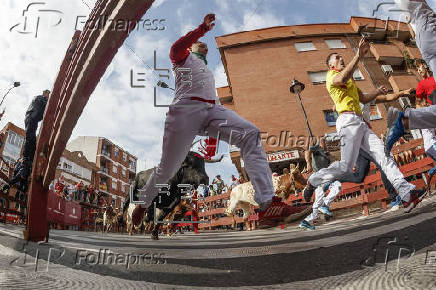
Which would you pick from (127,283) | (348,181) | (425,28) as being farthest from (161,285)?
(425,28)

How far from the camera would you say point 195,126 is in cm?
104

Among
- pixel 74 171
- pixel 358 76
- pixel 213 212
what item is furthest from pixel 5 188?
pixel 358 76

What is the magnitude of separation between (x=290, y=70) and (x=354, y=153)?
848mm

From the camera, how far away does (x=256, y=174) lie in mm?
999

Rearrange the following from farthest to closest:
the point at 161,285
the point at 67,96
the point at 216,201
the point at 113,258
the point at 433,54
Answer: the point at 216,201 < the point at 433,54 < the point at 67,96 < the point at 113,258 < the point at 161,285

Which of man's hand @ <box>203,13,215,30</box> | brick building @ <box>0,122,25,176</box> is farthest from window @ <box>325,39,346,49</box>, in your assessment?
brick building @ <box>0,122,25,176</box>

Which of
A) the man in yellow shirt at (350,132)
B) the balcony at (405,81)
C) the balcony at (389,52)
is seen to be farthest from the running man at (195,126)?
the balcony at (405,81)

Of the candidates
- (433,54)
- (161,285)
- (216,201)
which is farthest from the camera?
(216,201)

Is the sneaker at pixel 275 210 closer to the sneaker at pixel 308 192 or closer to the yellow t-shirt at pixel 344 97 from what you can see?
the sneaker at pixel 308 192

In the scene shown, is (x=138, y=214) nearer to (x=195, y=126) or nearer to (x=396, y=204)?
(x=195, y=126)

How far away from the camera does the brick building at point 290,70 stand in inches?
74.6

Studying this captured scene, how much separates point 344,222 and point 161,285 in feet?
2.95

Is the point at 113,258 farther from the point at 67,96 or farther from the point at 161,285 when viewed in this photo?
the point at 67,96

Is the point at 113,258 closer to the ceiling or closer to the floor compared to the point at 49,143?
closer to the floor
